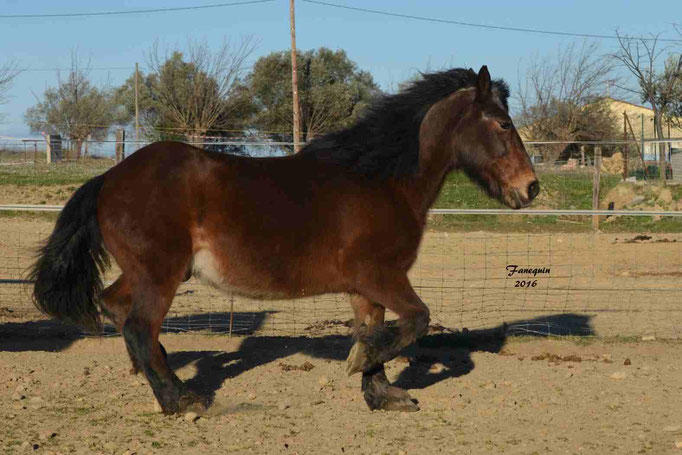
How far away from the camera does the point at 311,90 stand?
105 feet

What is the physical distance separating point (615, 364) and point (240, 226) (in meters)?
3.64

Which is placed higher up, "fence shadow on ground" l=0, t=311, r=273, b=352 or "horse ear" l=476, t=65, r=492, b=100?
"horse ear" l=476, t=65, r=492, b=100

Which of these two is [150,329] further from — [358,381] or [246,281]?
[358,381]

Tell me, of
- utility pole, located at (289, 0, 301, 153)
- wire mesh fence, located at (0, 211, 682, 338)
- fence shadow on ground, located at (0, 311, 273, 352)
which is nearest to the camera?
fence shadow on ground, located at (0, 311, 273, 352)

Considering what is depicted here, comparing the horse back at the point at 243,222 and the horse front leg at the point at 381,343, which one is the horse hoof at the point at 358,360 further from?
the horse back at the point at 243,222

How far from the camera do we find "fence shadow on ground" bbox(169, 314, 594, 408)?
651 cm

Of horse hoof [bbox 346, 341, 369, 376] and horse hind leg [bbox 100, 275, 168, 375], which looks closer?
horse hoof [bbox 346, 341, 369, 376]

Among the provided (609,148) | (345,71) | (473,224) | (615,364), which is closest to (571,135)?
(609,148)

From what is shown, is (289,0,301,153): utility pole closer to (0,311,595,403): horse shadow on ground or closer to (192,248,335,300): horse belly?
(0,311,595,403): horse shadow on ground

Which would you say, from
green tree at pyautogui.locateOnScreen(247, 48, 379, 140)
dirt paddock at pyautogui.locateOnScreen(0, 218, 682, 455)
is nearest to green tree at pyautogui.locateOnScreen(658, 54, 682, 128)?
green tree at pyautogui.locateOnScreen(247, 48, 379, 140)

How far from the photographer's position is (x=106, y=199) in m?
5.31

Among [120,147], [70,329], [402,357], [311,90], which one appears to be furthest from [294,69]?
[402,357]

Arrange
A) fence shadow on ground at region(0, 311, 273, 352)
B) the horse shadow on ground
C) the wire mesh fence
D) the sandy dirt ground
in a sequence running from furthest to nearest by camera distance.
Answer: the wire mesh fence
fence shadow on ground at region(0, 311, 273, 352)
the horse shadow on ground
the sandy dirt ground

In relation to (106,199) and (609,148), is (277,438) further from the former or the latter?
(609,148)
